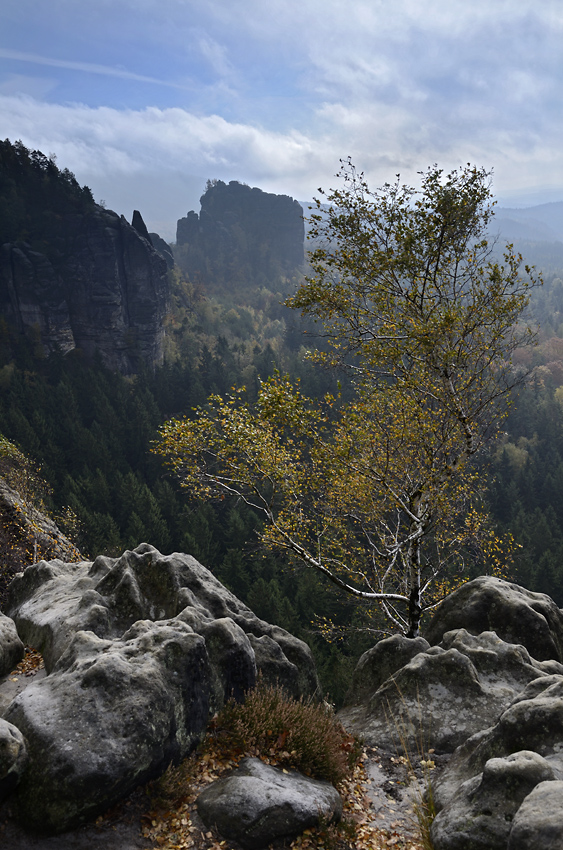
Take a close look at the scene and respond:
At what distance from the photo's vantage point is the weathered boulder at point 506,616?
33.6 feet

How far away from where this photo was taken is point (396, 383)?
11906 mm

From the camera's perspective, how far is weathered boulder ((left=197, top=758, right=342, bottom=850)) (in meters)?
5.47

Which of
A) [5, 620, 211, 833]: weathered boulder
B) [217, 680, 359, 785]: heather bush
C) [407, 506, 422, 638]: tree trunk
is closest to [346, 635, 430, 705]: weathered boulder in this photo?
[407, 506, 422, 638]: tree trunk

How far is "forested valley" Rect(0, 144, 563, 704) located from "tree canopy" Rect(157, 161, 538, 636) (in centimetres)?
2142

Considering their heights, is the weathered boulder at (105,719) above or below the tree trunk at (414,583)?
above

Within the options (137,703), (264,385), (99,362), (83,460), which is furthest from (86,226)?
(137,703)

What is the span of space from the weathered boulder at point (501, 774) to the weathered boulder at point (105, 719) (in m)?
3.15

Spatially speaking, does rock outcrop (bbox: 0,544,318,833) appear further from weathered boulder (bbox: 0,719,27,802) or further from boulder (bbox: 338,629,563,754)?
boulder (bbox: 338,629,563,754)

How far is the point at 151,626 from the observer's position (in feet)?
24.5

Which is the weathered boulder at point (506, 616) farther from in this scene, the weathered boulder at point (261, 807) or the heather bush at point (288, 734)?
the weathered boulder at point (261, 807)

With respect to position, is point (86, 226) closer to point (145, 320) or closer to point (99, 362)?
point (145, 320)

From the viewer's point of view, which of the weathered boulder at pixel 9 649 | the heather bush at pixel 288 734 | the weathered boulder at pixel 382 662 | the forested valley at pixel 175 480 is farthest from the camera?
the forested valley at pixel 175 480

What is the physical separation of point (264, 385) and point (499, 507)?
2765 inches

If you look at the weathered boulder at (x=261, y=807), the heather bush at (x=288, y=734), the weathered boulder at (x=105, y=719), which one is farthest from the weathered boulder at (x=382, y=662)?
the weathered boulder at (x=105, y=719)
